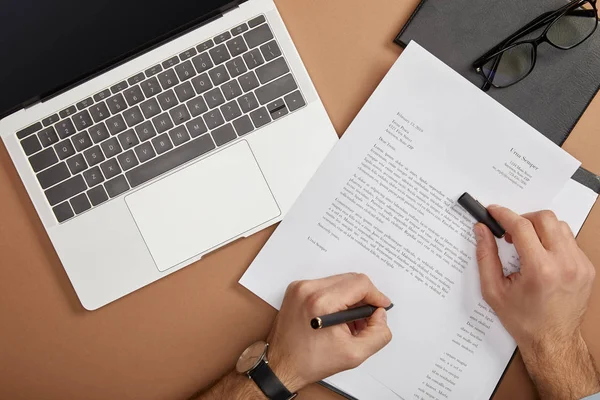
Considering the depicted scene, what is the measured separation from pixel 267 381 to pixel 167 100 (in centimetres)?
46

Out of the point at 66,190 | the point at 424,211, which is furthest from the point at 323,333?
the point at 66,190

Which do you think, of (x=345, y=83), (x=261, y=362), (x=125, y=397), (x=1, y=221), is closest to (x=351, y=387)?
(x=261, y=362)

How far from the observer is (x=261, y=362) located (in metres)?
0.85

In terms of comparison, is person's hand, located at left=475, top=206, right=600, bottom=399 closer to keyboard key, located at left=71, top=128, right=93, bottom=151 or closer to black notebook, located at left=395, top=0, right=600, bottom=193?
black notebook, located at left=395, top=0, right=600, bottom=193

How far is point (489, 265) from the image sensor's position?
0.85 metres

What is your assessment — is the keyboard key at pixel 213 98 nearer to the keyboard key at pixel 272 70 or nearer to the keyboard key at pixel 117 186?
the keyboard key at pixel 272 70

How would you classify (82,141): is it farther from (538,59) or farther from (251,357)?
(538,59)

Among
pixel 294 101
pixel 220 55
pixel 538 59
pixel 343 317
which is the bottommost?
pixel 343 317

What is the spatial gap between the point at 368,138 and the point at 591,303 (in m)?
0.45

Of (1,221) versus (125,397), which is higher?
(1,221)

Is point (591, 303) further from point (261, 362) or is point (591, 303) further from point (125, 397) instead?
point (125, 397)

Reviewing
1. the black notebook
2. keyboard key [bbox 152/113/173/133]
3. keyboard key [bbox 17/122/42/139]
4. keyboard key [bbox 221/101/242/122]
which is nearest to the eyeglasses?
the black notebook

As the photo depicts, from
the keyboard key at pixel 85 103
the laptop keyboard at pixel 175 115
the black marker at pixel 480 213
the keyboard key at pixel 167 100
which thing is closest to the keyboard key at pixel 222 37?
the laptop keyboard at pixel 175 115

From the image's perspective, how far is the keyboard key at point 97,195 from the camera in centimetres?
86
